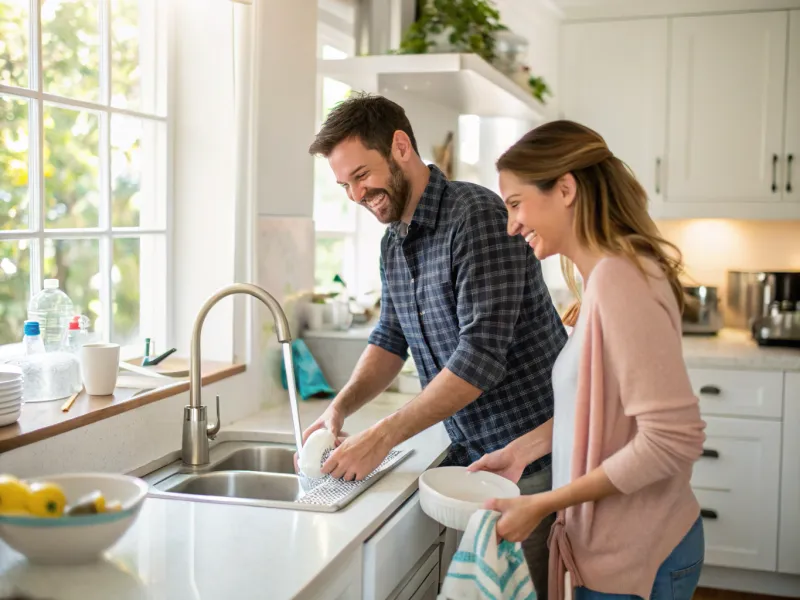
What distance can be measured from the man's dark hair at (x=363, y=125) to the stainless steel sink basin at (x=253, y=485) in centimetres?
71

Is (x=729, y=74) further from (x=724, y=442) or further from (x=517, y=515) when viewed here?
(x=517, y=515)

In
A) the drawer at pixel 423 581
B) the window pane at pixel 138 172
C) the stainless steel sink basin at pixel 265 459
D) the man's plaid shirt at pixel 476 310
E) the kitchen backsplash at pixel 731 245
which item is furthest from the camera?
the kitchen backsplash at pixel 731 245

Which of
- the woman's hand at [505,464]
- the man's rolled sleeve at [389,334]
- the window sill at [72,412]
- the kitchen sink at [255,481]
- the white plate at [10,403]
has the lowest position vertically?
the kitchen sink at [255,481]

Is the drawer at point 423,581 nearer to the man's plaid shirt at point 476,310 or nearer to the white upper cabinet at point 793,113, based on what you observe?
the man's plaid shirt at point 476,310

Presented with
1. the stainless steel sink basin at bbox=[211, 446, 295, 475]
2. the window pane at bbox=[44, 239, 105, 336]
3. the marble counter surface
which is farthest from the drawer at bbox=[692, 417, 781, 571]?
the window pane at bbox=[44, 239, 105, 336]

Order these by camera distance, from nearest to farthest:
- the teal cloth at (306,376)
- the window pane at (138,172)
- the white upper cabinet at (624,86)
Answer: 1. the window pane at (138,172)
2. the teal cloth at (306,376)
3. the white upper cabinet at (624,86)

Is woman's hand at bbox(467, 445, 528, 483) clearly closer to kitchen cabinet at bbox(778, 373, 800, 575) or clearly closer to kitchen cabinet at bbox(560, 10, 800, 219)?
kitchen cabinet at bbox(778, 373, 800, 575)

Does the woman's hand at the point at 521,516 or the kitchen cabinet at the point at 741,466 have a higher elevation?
Result: the woman's hand at the point at 521,516

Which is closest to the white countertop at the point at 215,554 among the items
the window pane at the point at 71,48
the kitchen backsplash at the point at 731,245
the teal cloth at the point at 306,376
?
the teal cloth at the point at 306,376

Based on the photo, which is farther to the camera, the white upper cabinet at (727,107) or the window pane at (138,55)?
the white upper cabinet at (727,107)

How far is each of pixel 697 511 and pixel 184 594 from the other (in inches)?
33.2

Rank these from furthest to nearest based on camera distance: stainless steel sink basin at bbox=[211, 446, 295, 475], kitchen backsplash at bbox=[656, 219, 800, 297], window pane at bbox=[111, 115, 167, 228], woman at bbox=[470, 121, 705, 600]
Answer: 1. kitchen backsplash at bbox=[656, 219, 800, 297]
2. window pane at bbox=[111, 115, 167, 228]
3. stainless steel sink basin at bbox=[211, 446, 295, 475]
4. woman at bbox=[470, 121, 705, 600]

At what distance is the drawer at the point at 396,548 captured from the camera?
1.55 meters

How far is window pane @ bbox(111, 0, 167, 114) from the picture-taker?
Answer: 7.27 feet
